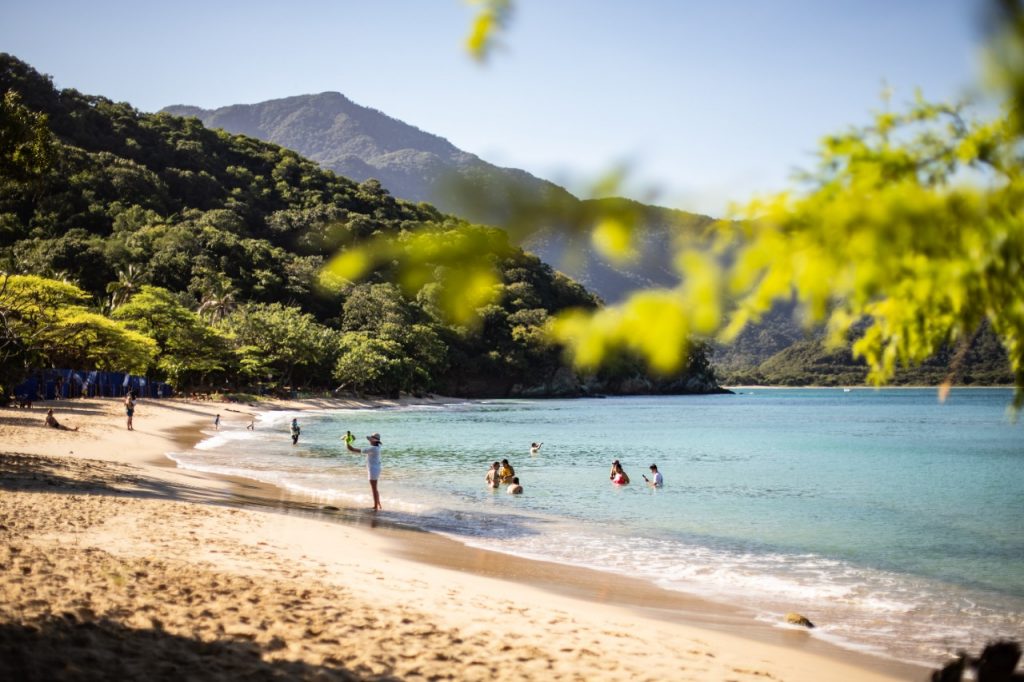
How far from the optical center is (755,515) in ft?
68.9

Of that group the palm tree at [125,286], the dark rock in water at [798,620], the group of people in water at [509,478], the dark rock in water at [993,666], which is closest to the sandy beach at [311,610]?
the dark rock in water at [798,620]

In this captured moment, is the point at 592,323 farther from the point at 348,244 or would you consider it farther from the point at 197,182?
the point at 197,182

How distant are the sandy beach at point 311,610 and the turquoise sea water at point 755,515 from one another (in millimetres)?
1850

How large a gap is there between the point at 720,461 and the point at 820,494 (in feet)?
37.3

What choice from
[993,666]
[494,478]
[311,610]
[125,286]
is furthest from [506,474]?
[125,286]

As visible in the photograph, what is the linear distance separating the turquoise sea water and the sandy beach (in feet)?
6.07

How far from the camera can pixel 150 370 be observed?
69.7 m

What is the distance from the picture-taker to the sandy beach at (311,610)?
5.84 metres

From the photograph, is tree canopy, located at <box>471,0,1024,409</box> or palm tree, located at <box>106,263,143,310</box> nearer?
tree canopy, located at <box>471,0,1024,409</box>

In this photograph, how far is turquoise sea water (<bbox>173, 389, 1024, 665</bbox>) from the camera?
465 inches

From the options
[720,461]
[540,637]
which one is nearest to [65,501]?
[540,637]

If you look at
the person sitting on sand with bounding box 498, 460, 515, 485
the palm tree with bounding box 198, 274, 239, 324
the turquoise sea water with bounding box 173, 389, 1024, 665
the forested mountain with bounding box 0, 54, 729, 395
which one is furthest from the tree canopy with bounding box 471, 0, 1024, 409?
the palm tree with bounding box 198, 274, 239, 324

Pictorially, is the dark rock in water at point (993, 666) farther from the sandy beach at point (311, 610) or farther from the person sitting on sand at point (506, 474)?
the person sitting on sand at point (506, 474)

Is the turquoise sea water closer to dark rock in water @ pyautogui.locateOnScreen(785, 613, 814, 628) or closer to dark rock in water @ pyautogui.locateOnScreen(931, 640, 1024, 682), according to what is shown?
dark rock in water @ pyautogui.locateOnScreen(785, 613, 814, 628)
